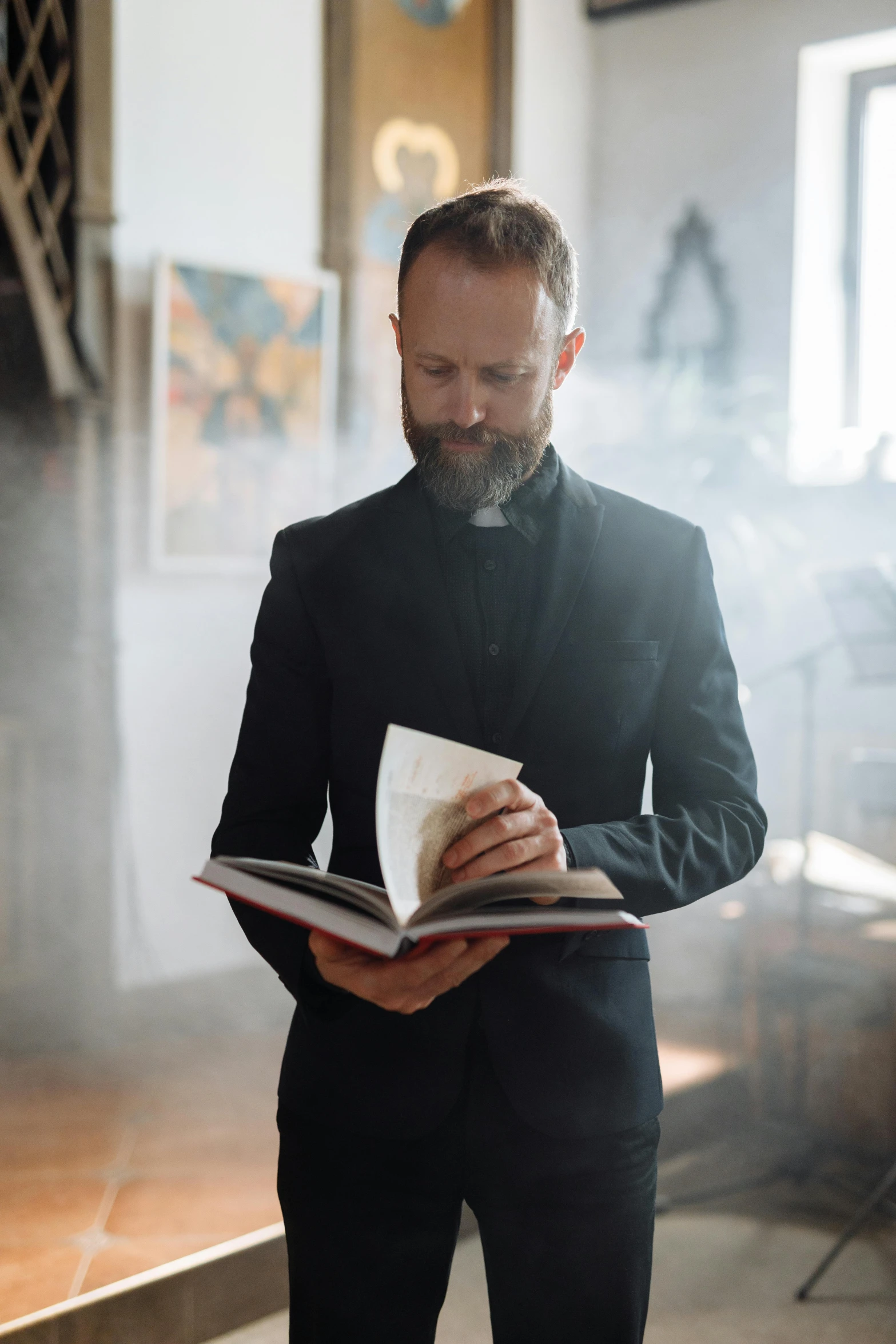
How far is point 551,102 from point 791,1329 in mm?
4197

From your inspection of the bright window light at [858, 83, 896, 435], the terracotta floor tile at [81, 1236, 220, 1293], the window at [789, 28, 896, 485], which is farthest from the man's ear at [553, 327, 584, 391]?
the bright window light at [858, 83, 896, 435]

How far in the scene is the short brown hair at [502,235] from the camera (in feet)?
4.08

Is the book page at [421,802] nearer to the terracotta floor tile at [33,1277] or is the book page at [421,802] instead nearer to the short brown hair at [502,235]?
the short brown hair at [502,235]

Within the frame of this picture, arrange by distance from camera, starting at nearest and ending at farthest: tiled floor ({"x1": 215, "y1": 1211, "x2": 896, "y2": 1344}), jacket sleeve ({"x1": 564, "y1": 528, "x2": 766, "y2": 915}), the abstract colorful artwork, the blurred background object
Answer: jacket sleeve ({"x1": 564, "y1": 528, "x2": 766, "y2": 915}) → tiled floor ({"x1": 215, "y1": 1211, "x2": 896, "y2": 1344}) → the blurred background object → the abstract colorful artwork

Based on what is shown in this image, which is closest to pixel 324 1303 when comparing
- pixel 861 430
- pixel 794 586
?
pixel 794 586

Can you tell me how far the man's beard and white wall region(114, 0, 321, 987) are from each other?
2790 mm

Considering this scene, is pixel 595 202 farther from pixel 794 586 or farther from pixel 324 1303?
pixel 324 1303

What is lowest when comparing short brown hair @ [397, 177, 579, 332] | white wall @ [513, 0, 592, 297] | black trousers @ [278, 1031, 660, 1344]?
black trousers @ [278, 1031, 660, 1344]

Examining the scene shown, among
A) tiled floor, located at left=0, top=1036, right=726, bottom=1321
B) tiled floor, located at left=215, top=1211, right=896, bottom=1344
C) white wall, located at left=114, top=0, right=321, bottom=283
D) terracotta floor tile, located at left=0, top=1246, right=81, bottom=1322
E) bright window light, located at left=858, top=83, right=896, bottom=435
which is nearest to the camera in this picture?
terracotta floor tile, located at left=0, top=1246, right=81, bottom=1322

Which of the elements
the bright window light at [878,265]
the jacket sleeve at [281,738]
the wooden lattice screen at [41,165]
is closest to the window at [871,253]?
the bright window light at [878,265]

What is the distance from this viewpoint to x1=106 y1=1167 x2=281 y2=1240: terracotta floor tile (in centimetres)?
262

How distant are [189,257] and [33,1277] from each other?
9.22ft

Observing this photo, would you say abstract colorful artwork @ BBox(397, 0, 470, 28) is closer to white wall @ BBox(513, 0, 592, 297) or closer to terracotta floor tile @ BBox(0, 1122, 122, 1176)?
white wall @ BBox(513, 0, 592, 297)

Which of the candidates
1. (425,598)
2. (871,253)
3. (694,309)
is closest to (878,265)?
(871,253)
